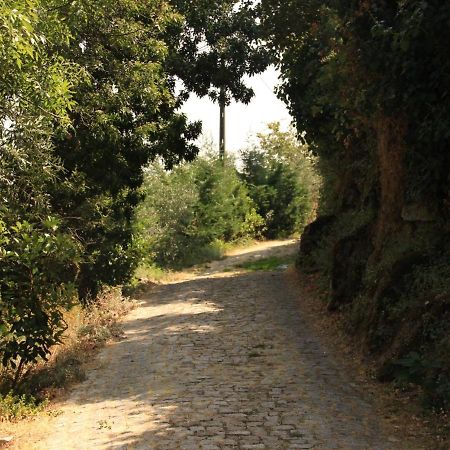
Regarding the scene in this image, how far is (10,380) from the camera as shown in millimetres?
9070

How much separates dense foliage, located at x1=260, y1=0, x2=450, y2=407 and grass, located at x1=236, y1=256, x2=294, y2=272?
9.29 metres

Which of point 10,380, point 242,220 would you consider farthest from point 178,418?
point 242,220

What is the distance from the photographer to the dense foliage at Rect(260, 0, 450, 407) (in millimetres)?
7508

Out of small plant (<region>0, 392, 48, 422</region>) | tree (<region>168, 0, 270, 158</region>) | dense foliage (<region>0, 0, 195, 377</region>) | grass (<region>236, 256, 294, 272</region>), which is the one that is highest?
tree (<region>168, 0, 270, 158</region>)

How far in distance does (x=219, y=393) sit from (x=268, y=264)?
15.3m

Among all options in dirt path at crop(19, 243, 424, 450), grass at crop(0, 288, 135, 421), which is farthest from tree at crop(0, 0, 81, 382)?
dirt path at crop(19, 243, 424, 450)

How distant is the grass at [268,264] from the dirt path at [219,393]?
27.5 ft

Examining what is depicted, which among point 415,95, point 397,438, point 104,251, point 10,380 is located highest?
point 415,95

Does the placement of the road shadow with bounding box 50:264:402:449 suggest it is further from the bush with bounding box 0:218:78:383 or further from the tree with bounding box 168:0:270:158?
the tree with bounding box 168:0:270:158

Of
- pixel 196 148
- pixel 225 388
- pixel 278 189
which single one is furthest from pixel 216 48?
pixel 278 189

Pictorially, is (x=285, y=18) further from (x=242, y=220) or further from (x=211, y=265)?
(x=242, y=220)

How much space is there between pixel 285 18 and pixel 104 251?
783 cm

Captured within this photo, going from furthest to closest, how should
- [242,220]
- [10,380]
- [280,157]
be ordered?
[280,157]
[242,220]
[10,380]

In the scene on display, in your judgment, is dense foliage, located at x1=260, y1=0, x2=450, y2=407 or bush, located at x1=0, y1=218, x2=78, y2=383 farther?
bush, located at x1=0, y1=218, x2=78, y2=383
